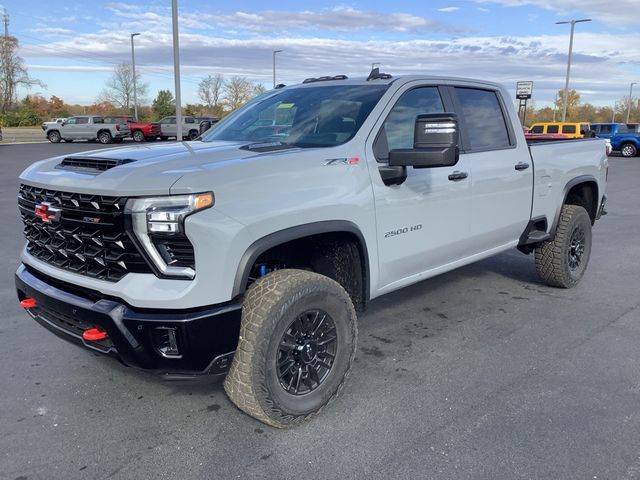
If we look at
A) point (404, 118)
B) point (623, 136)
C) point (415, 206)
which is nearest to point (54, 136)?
point (623, 136)

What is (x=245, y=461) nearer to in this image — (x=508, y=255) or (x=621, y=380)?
(x=621, y=380)

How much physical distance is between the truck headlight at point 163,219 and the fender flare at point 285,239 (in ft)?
0.81

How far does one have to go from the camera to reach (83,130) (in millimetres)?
35375

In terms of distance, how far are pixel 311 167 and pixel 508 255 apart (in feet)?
16.4

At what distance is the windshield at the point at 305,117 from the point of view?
3.69m

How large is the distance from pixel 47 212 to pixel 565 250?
15.2 feet

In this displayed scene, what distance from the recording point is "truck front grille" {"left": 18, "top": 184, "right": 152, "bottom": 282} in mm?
2713

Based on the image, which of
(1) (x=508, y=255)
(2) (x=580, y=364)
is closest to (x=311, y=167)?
(2) (x=580, y=364)

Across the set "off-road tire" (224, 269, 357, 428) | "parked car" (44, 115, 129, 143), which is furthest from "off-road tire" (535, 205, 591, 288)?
"parked car" (44, 115, 129, 143)

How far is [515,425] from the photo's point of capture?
316cm

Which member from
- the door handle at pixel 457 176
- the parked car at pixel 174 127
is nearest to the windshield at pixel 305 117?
the door handle at pixel 457 176

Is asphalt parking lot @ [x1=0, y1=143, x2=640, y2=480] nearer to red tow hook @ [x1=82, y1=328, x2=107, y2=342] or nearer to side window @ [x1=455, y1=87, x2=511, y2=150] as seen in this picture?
red tow hook @ [x1=82, y1=328, x2=107, y2=342]

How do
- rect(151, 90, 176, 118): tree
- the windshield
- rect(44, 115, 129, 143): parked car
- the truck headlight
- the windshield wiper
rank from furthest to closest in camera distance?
1. rect(151, 90, 176, 118): tree
2. rect(44, 115, 129, 143): parked car
3. the windshield
4. the windshield wiper
5. the truck headlight

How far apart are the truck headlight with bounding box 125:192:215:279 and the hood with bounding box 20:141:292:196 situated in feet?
0.18
